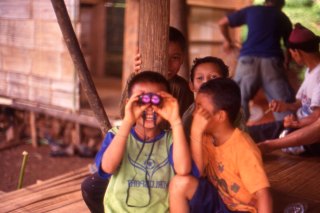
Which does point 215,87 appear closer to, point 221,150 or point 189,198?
point 221,150

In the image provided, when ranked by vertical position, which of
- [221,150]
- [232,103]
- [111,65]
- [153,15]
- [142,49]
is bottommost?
[111,65]

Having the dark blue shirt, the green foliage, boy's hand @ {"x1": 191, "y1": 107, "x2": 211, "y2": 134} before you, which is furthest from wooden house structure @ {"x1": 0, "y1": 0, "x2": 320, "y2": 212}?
boy's hand @ {"x1": 191, "y1": 107, "x2": 211, "y2": 134}

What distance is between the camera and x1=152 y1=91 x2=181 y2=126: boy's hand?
7.20 feet

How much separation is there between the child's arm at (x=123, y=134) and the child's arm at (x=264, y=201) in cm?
69

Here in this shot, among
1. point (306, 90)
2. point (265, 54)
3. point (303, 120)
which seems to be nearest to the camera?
point (303, 120)

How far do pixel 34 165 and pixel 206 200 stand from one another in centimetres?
620

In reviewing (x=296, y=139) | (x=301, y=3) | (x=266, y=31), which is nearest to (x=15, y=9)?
(x=266, y=31)

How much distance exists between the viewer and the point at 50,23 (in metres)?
7.54

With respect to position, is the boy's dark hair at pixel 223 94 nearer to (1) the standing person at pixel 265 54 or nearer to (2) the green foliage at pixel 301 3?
(1) the standing person at pixel 265 54

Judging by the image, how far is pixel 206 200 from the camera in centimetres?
236

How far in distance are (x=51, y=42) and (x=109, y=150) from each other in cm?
576

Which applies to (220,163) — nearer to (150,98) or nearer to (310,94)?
(150,98)

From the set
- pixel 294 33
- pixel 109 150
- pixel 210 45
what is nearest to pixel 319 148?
pixel 294 33

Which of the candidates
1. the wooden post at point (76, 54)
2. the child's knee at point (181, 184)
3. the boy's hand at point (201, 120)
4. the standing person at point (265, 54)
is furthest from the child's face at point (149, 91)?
the standing person at point (265, 54)
